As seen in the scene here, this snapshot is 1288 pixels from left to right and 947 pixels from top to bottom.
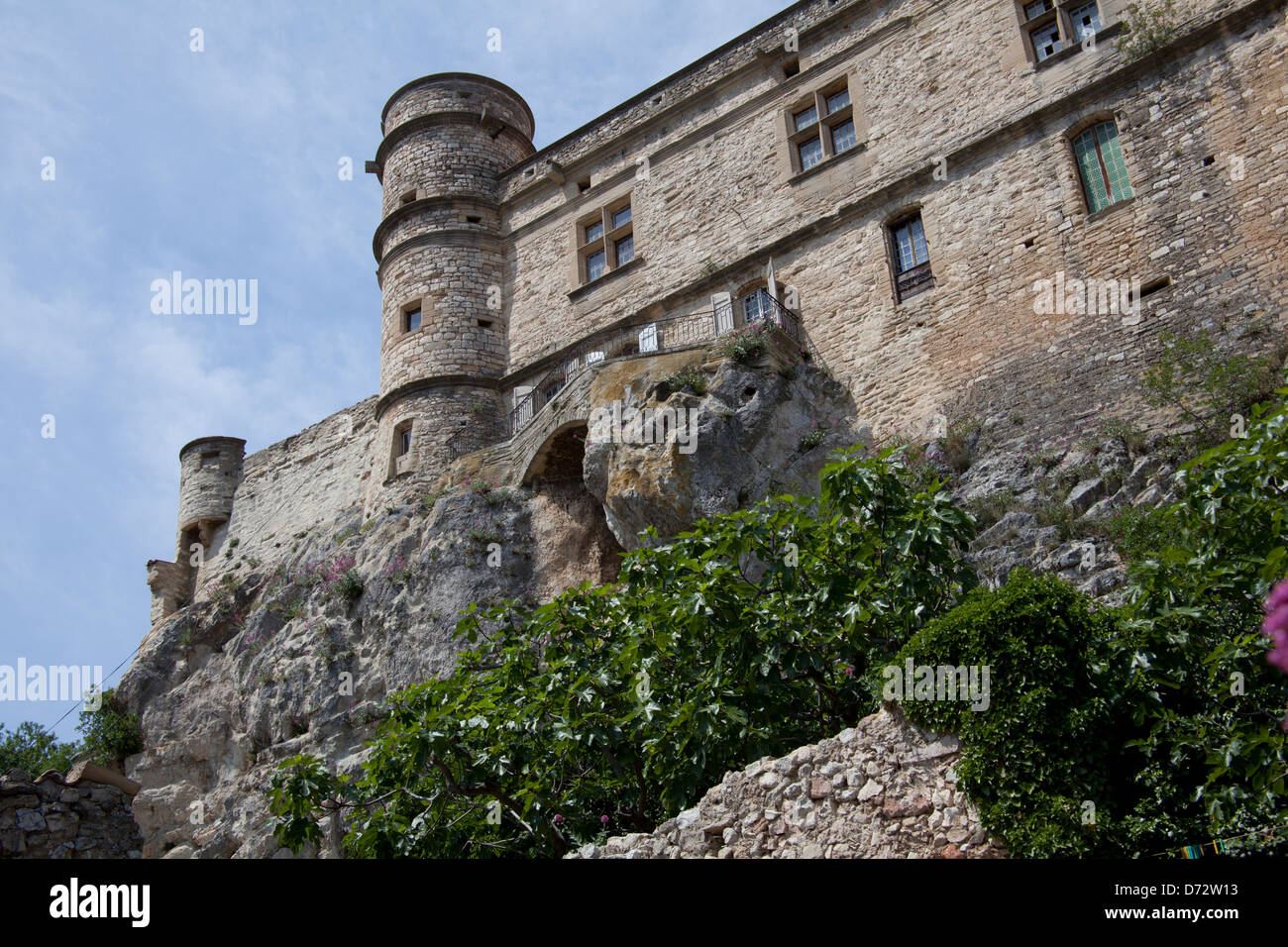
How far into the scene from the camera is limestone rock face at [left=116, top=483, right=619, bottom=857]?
16781 mm

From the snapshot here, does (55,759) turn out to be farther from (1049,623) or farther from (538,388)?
(1049,623)

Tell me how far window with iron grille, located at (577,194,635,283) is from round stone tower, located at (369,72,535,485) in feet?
6.34

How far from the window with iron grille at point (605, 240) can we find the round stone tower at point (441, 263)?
193cm

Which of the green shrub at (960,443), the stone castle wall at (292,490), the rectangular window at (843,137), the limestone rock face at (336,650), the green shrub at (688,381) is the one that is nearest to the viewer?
the green shrub at (960,443)

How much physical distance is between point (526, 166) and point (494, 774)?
52.6 feet

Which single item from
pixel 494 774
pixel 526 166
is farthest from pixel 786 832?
pixel 526 166

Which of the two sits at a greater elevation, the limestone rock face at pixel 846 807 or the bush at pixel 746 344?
the bush at pixel 746 344

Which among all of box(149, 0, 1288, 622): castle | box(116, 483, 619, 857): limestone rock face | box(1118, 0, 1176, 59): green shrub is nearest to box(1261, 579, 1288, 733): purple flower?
box(149, 0, 1288, 622): castle

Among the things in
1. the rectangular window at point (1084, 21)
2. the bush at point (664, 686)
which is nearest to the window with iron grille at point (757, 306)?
the rectangular window at point (1084, 21)

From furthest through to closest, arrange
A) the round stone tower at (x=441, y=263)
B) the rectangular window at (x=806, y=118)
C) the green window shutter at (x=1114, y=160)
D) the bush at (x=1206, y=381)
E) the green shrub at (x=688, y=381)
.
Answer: the round stone tower at (x=441, y=263), the rectangular window at (x=806, y=118), the green shrub at (x=688, y=381), the green window shutter at (x=1114, y=160), the bush at (x=1206, y=381)

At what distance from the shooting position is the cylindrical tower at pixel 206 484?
86.5 ft

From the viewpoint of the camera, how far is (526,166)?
23.5m

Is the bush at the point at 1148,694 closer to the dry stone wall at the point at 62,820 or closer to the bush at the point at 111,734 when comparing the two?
the dry stone wall at the point at 62,820

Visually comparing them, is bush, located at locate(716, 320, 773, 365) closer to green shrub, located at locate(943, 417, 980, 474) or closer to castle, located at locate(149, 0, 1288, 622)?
castle, located at locate(149, 0, 1288, 622)
